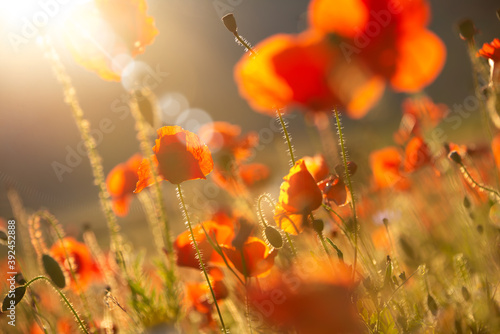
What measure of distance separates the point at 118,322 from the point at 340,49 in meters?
1.30

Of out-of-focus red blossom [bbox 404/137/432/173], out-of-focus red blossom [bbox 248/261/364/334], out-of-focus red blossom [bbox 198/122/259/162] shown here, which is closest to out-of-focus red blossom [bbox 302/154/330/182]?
out-of-focus red blossom [bbox 404/137/432/173]

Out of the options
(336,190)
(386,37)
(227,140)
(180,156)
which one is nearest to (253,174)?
(227,140)

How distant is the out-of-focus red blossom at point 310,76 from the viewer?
68 centimetres

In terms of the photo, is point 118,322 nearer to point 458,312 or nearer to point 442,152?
point 458,312

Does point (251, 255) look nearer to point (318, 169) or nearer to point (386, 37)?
point (318, 169)

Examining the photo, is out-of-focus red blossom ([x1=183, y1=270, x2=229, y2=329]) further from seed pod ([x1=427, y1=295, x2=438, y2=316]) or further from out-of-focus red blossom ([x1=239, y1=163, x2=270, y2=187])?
out-of-focus red blossom ([x1=239, y1=163, x2=270, y2=187])

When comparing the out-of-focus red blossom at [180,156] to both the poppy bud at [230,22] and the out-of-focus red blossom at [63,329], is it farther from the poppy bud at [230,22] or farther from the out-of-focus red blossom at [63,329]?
the out-of-focus red blossom at [63,329]

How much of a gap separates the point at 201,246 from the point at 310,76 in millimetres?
665

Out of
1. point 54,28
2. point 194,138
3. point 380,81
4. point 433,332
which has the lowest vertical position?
point 433,332

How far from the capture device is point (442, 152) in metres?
1.55

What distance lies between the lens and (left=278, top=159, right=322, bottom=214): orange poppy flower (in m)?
0.97

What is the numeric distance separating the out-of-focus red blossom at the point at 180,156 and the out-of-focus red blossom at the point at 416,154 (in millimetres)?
790

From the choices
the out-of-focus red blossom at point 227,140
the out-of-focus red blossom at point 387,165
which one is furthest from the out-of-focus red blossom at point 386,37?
the out-of-focus red blossom at point 227,140

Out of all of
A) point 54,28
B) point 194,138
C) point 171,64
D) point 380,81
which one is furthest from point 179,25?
point 380,81
